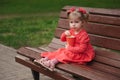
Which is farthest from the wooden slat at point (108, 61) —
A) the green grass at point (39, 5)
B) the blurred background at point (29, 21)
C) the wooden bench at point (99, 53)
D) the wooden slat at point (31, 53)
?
the green grass at point (39, 5)

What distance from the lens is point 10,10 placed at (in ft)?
51.0

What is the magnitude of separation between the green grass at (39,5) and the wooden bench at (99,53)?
9.70 metres

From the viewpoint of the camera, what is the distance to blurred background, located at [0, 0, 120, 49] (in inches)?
351

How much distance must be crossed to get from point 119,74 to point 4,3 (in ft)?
48.3

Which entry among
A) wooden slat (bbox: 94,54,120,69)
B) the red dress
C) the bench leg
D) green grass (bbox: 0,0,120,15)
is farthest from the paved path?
green grass (bbox: 0,0,120,15)

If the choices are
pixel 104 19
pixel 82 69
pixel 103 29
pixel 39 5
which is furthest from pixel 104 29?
pixel 39 5

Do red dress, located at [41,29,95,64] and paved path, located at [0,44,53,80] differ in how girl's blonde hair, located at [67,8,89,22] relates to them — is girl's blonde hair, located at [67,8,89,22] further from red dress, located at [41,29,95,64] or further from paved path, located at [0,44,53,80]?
paved path, located at [0,44,53,80]

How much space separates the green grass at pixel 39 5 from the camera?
15578mm

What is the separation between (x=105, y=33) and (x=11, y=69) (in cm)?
220

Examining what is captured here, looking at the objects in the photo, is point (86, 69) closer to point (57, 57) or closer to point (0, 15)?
point (57, 57)

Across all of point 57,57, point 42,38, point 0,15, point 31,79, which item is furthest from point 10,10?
point 57,57

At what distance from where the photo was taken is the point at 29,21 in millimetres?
12203

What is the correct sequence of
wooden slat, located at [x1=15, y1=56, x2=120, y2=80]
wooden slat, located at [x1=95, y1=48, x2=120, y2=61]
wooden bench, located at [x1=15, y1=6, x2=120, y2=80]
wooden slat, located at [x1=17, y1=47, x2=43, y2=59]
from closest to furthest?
wooden slat, located at [x1=15, y1=56, x2=120, y2=80], wooden bench, located at [x1=15, y1=6, x2=120, y2=80], wooden slat, located at [x1=95, y1=48, x2=120, y2=61], wooden slat, located at [x1=17, y1=47, x2=43, y2=59]

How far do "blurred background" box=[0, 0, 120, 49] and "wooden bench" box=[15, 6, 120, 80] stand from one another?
3203 mm
